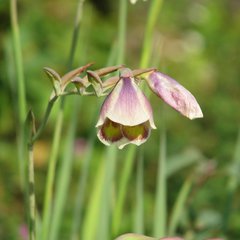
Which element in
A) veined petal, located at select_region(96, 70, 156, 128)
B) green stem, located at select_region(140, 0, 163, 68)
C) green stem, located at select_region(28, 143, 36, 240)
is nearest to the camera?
veined petal, located at select_region(96, 70, 156, 128)

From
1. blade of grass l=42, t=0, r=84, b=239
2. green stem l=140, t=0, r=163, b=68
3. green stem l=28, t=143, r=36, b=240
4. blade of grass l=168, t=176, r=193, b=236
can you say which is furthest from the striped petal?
blade of grass l=168, t=176, r=193, b=236

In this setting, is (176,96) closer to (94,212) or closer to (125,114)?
(125,114)

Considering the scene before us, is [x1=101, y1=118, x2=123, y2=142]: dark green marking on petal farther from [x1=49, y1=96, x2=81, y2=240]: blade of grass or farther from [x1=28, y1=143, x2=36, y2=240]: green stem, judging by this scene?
[x1=49, y1=96, x2=81, y2=240]: blade of grass

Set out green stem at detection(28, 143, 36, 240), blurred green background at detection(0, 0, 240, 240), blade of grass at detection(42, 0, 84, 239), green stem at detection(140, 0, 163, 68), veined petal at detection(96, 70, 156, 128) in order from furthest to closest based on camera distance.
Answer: blurred green background at detection(0, 0, 240, 240) → green stem at detection(140, 0, 163, 68) → blade of grass at detection(42, 0, 84, 239) → green stem at detection(28, 143, 36, 240) → veined petal at detection(96, 70, 156, 128)

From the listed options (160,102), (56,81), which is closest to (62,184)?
(56,81)

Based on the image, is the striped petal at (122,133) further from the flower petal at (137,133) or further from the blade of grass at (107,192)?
the blade of grass at (107,192)

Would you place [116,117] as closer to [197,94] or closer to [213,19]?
[197,94]

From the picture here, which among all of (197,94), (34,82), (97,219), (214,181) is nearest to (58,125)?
(97,219)
